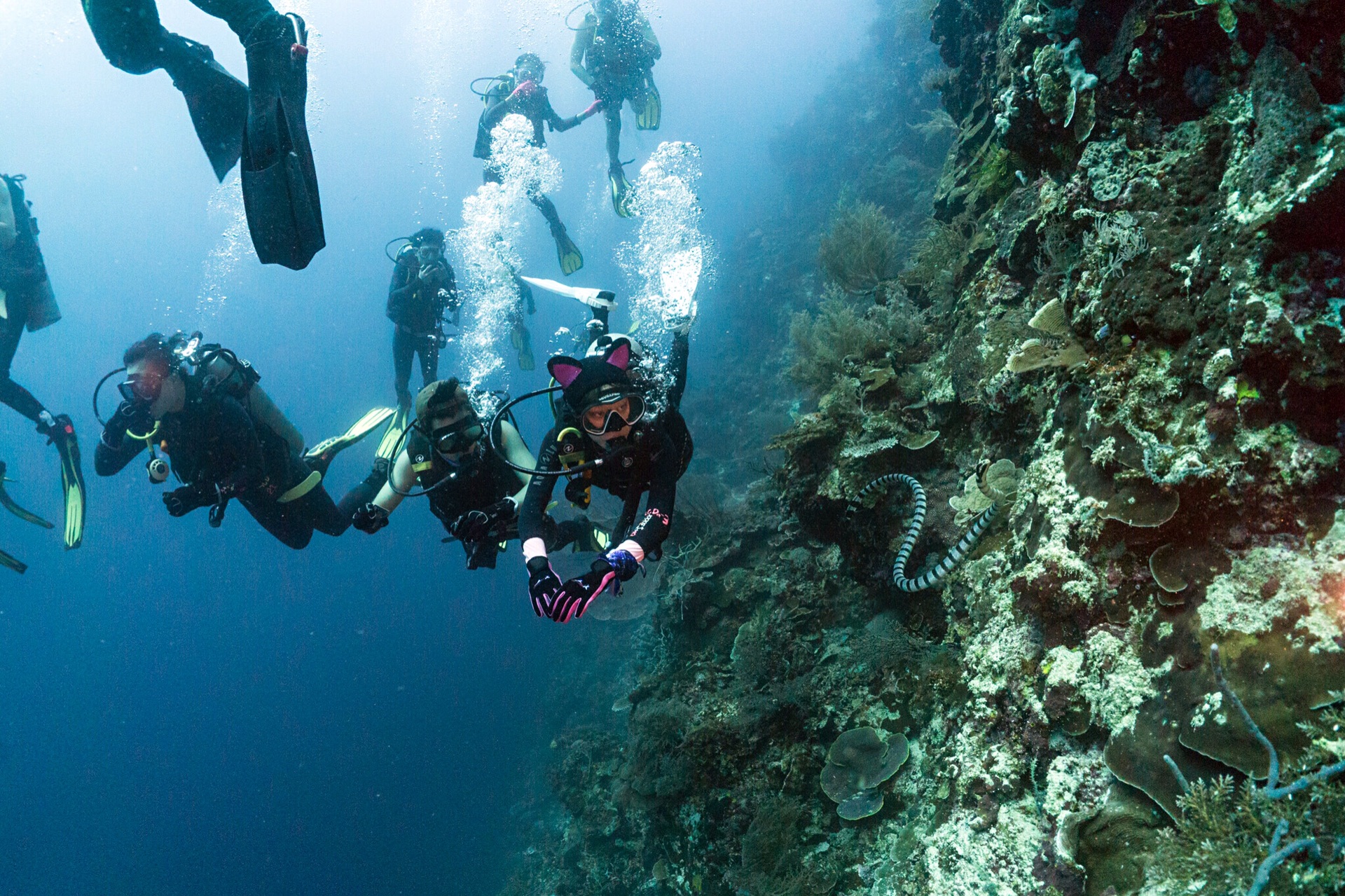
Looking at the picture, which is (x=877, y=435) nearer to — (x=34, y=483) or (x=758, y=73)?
(x=34, y=483)

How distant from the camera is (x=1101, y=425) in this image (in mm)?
2840

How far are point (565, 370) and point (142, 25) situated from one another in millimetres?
4002

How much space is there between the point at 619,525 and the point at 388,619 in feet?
163

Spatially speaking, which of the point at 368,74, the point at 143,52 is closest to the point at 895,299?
the point at 143,52

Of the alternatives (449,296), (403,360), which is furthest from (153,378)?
(449,296)

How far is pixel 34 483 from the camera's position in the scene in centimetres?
5828

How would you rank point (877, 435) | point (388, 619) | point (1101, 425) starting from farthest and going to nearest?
1. point (388, 619)
2. point (877, 435)
3. point (1101, 425)

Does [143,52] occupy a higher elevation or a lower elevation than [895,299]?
higher

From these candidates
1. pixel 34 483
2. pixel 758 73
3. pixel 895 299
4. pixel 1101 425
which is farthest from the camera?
pixel 758 73

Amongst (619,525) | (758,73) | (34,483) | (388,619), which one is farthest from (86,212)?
(619,525)

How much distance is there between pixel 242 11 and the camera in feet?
13.4

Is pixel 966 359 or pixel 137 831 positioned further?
pixel 137 831

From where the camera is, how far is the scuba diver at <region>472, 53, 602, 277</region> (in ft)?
40.7

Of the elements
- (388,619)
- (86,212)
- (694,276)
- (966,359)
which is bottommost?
(388,619)
